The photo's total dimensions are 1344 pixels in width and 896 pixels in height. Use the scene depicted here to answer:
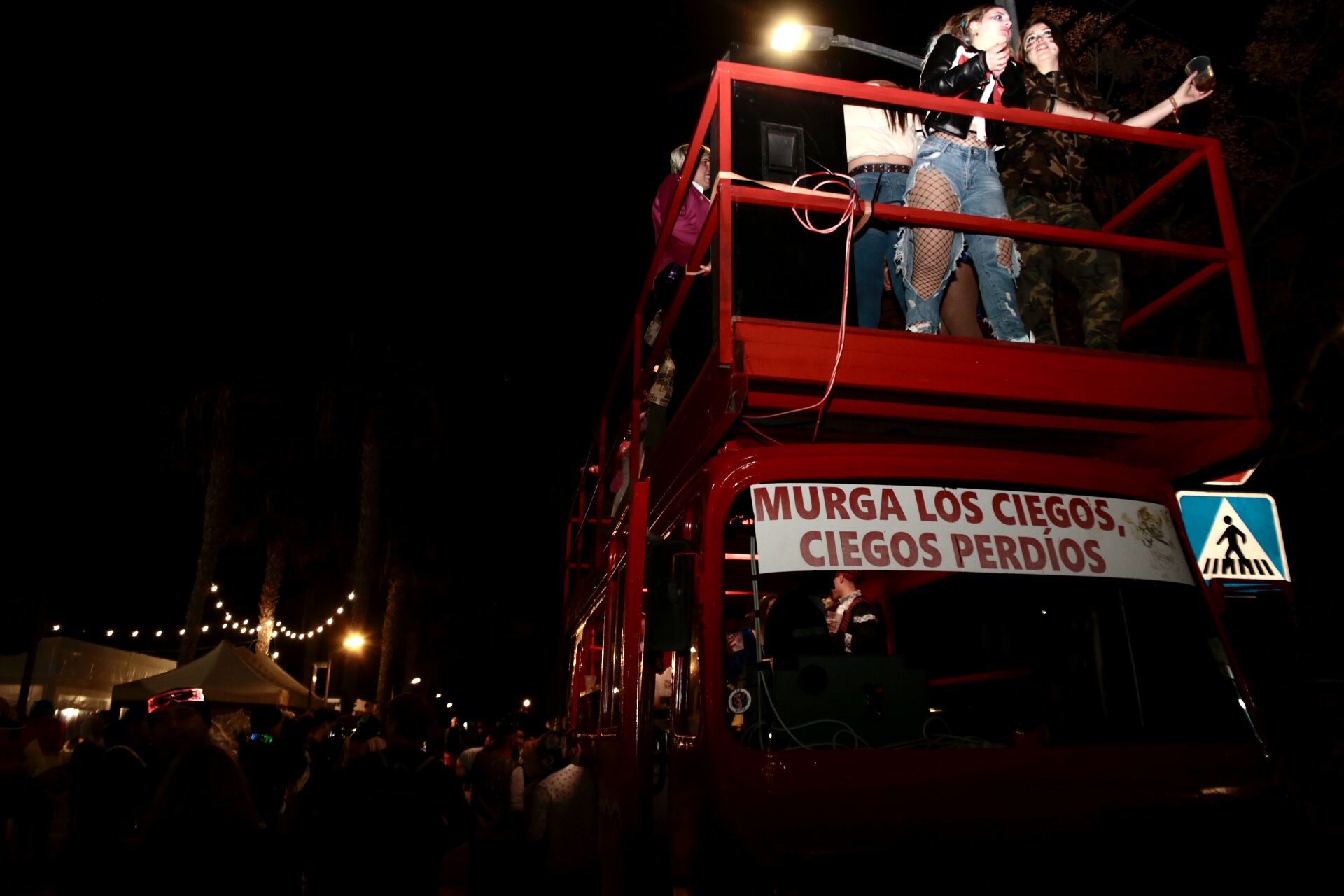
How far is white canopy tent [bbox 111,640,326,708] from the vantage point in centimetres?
1644

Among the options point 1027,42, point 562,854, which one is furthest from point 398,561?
point 1027,42

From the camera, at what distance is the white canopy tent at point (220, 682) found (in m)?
16.4

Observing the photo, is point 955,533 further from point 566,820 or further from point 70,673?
point 70,673

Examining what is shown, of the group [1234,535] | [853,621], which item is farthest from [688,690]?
[1234,535]

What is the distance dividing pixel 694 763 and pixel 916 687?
962mm

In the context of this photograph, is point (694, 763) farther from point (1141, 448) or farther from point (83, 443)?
point (83, 443)

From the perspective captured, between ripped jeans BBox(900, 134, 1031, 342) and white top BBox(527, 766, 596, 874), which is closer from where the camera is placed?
ripped jeans BBox(900, 134, 1031, 342)

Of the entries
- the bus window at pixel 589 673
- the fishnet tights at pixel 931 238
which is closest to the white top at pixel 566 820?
the bus window at pixel 589 673

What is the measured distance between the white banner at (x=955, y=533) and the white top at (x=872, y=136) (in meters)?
2.69

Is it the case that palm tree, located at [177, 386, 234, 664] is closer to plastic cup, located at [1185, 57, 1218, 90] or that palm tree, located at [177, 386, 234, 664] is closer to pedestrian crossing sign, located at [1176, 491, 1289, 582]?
pedestrian crossing sign, located at [1176, 491, 1289, 582]

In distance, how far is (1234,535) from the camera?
7172 millimetres

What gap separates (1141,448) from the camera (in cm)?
460

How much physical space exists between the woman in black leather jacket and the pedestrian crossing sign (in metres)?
3.50

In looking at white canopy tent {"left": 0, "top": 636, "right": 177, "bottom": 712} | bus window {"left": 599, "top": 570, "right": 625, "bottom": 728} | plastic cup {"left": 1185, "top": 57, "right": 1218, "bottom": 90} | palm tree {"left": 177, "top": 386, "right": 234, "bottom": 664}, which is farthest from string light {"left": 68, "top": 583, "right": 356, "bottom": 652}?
plastic cup {"left": 1185, "top": 57, "right": 1218, "bottom": 90}
